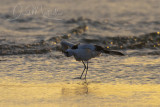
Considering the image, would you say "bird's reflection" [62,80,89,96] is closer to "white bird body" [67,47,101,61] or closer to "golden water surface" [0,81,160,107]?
"golden water surface" [0,81,160,107]

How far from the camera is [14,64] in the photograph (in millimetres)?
8891

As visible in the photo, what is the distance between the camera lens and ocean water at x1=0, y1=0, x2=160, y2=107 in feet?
20.2

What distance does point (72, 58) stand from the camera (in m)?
9.71

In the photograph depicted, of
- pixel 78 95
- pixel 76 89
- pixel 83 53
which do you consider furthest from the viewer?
pixel 83 53

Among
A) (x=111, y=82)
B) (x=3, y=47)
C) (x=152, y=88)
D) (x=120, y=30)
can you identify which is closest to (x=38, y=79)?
(x=111, y=82)

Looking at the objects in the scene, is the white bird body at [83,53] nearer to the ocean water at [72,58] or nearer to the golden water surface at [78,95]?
the ocean water at [72,58]

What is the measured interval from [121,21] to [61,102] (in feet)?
39.7

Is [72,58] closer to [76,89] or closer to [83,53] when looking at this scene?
[83,53]

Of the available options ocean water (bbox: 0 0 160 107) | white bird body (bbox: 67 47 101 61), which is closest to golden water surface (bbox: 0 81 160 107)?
ocean water (bbox: 0 0 160 107)

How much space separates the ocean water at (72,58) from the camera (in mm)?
6152

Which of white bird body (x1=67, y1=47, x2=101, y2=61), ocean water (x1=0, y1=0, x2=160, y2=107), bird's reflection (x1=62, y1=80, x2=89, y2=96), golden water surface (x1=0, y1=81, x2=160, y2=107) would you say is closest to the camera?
golden water surface (x1=0, y1=81, x2=160, y2=107)

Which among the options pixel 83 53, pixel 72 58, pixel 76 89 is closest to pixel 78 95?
pixel 76 89

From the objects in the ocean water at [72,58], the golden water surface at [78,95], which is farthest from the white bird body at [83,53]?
the golden water surface at [78,95]

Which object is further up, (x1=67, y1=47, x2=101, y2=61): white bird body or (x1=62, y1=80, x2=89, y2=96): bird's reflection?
(x1=67, y1=47, x2=101, y2=61): white bird body
